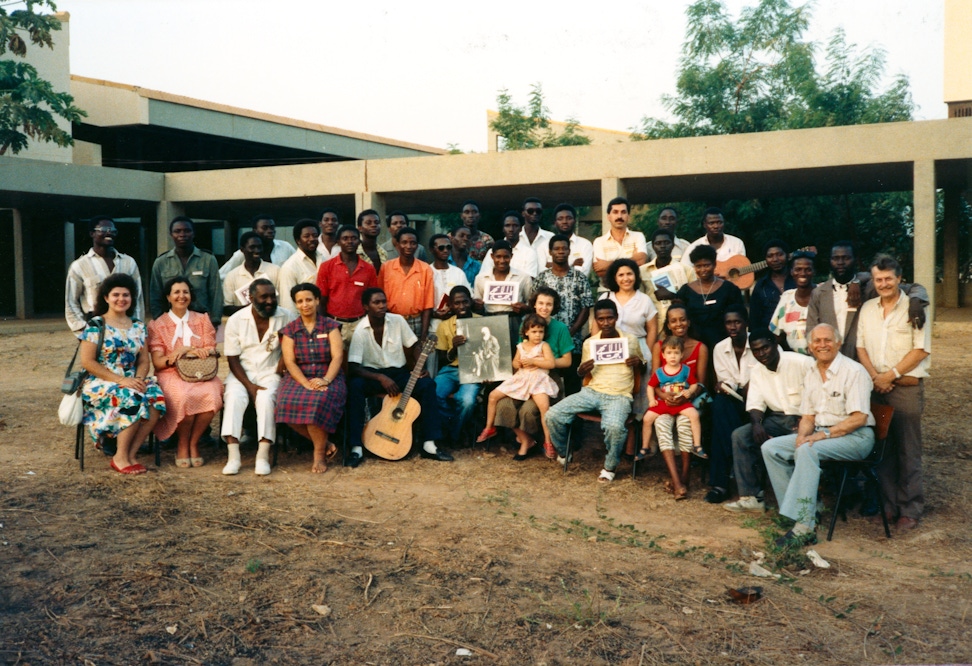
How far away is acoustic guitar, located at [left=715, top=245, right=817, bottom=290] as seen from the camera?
771 cm

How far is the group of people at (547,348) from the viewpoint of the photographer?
19.7 ft

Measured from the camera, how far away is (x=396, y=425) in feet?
24.6

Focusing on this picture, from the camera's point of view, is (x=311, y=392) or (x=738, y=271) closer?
(x=311, y=392)

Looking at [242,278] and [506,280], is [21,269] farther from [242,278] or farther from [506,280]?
[506,280]

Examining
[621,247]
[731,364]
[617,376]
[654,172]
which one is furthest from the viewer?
[654,172]

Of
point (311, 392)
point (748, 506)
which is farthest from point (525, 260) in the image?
point (748, 506)

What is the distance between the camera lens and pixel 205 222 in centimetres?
2722

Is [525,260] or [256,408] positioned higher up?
[525,260]

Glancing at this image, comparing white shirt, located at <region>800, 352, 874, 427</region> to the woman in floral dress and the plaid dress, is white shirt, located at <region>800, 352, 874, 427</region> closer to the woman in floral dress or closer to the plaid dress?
the plaid dress

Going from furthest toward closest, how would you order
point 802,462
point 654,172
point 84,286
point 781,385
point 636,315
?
1. point 654,172
2. point 84,286
3. point 636,315
4. point 781,385
5. point 802,462

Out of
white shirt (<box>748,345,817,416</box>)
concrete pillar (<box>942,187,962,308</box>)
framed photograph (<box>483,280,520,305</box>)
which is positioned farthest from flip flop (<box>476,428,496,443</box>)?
concrete pillar (<box>942,187,962,308</box>)

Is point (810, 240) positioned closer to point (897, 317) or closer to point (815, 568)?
point (897, 317)

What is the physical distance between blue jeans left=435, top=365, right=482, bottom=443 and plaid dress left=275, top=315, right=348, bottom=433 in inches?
37.1

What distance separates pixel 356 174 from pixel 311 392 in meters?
11.3
